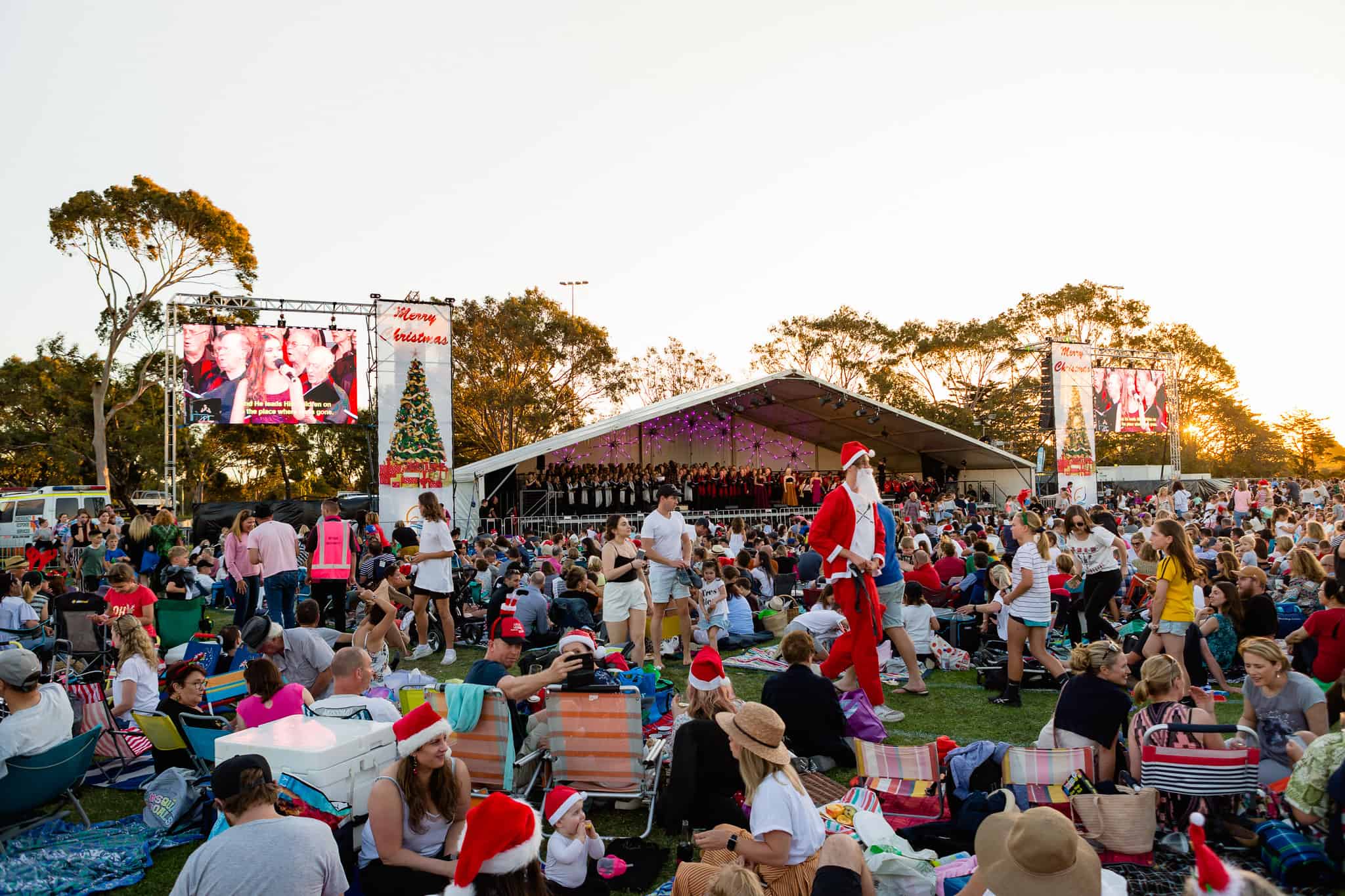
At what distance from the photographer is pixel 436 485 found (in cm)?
1684

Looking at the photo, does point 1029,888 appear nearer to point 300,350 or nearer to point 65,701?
point 65,701

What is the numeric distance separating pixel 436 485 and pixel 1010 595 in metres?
12.8

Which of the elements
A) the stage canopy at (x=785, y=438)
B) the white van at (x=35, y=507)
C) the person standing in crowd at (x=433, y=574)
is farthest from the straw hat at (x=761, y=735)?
the white van at (x=35, y=507)

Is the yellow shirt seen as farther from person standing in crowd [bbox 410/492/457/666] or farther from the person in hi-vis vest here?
the person in hi-vis vest

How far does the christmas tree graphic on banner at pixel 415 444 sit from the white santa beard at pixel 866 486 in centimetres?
1243

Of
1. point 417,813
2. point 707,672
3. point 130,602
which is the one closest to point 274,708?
point 417,813

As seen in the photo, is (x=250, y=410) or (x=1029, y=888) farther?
(x=250, y=410)

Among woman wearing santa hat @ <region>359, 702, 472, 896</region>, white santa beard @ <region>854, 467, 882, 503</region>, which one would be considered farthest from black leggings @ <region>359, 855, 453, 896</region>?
white santa beard @ <region>854, 467, 882, 503</region>

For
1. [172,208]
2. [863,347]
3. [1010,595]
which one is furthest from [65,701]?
[863,347]

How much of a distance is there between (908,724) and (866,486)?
5.04 feet

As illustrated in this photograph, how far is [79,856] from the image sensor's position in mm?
3760

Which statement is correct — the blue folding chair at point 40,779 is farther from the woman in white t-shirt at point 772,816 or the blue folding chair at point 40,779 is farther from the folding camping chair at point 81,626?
the folding camping chair at point 81,626

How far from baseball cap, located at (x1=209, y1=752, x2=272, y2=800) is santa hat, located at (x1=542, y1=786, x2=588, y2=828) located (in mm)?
1039

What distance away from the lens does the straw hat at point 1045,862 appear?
2002 mm
